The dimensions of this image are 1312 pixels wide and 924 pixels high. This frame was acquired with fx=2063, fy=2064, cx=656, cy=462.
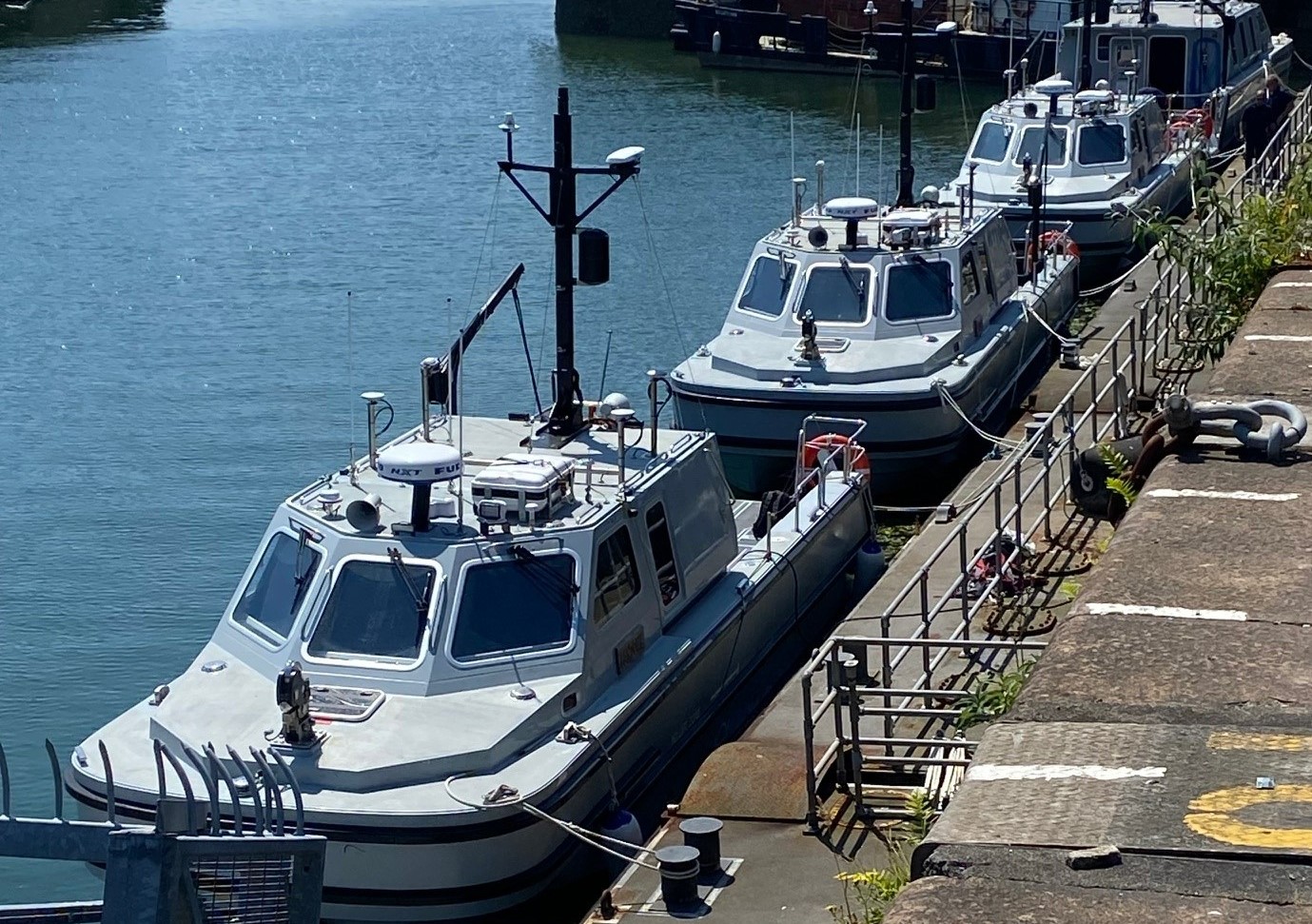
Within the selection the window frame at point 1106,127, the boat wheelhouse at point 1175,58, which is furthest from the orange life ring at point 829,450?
the boat wheelhouse at point 1175,58

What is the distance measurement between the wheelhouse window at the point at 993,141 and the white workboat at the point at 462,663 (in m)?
16.5

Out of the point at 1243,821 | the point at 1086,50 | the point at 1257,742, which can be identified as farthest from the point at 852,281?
the point at 1086,50

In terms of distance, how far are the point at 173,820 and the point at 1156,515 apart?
4150 millimetres

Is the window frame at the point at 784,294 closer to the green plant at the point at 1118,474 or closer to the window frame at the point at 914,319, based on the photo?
the window frame at the point at 914,319

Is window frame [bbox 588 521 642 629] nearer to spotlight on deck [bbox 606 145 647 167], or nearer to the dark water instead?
spotlight on deck [bbox 606 145 647 167]

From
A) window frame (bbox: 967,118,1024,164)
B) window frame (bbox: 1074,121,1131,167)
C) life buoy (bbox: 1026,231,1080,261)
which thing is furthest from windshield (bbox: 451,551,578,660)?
window frame (bbox: 1074,121,1131,167)

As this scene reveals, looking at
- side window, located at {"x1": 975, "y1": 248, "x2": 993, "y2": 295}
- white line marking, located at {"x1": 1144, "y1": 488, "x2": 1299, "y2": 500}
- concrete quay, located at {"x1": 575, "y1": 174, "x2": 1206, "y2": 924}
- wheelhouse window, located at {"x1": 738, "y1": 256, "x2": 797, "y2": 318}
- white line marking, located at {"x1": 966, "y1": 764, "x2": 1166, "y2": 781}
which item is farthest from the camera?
side window, located at {"x1": 975, "y1": 248, "x2": 993, "y2": 295}

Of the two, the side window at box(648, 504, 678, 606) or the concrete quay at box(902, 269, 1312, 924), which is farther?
the side window at box(648, 504, 678, 606)

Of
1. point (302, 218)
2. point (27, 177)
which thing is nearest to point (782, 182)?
point (302, 218)

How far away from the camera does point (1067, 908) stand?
4836mm

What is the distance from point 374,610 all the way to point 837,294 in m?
9.59

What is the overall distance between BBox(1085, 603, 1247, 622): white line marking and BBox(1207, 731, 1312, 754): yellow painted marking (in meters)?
0.92

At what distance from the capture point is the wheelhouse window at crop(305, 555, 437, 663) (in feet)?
35.9

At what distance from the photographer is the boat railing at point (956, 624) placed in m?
9.59
